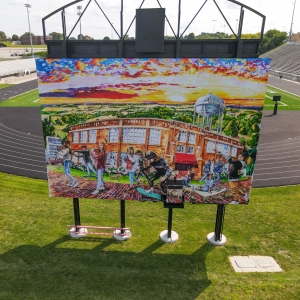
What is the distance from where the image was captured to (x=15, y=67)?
236ft

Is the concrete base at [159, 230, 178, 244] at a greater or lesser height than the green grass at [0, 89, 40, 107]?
lesser

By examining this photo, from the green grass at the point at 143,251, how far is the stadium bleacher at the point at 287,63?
64.0m

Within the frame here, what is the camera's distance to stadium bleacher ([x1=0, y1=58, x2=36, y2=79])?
67.5 m

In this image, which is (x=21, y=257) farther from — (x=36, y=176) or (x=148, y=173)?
(x=36, y=176)

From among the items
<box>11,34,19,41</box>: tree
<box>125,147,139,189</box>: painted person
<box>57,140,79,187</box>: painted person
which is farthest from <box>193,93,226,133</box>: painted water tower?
<box>11,34,19,41</box>: tree

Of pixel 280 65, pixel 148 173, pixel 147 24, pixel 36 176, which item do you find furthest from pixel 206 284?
pixel 280 65

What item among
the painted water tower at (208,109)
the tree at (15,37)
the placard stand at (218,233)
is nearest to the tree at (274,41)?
the placard stand at (218,233)

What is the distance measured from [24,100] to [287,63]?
75313 mm

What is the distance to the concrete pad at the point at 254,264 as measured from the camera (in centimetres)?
1238

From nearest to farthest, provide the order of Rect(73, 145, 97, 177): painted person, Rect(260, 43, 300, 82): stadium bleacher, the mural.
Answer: the mural < Rect(73, 145, 97, 177): painted person < Rect(260, 43, 300, 82): stadium bleacher

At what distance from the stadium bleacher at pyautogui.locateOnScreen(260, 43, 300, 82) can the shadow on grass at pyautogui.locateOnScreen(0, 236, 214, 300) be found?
225 feet

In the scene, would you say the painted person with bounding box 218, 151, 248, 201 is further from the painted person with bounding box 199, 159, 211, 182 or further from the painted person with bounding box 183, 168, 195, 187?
the painted person with bounding box 183, 168, 195, 187

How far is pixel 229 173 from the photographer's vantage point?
11570 mm

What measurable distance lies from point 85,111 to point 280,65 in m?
91.8
